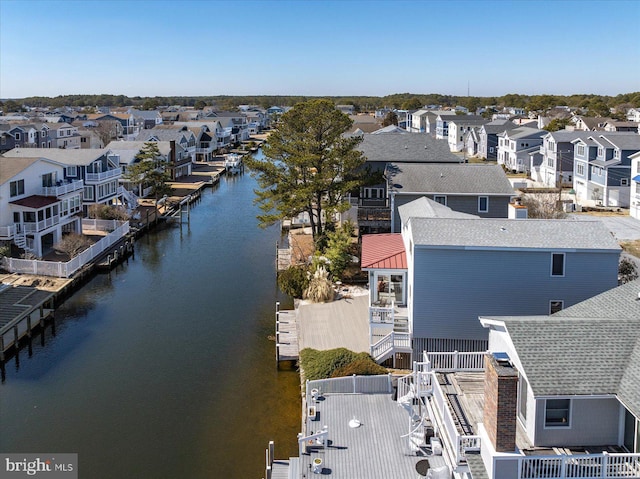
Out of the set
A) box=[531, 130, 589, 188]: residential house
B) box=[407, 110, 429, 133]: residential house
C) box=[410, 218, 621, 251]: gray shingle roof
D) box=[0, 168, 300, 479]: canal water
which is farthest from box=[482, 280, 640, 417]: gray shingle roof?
box=[407, 110, 429, 133]: residential house

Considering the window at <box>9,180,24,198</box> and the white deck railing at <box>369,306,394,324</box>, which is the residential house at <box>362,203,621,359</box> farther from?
the window at <box>9,180,24,198</box>

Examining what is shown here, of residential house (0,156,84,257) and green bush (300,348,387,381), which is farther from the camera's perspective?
residential house (0,156,84,257)

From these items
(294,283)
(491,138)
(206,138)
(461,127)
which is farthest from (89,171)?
(461,127)

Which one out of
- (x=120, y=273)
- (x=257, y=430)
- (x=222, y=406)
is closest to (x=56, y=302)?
(x=120, y=273)

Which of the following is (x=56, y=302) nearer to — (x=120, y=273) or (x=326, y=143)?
(x=120, y=273)

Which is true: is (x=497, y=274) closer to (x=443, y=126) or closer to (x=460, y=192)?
(x=460, y=192)

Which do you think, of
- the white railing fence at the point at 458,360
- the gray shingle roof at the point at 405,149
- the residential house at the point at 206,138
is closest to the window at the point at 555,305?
the white railing fence at the point at 458,360
